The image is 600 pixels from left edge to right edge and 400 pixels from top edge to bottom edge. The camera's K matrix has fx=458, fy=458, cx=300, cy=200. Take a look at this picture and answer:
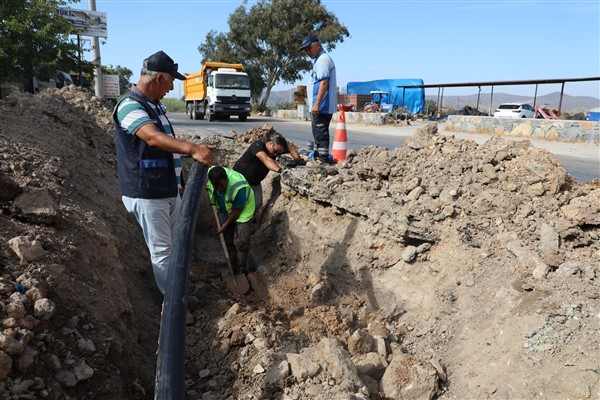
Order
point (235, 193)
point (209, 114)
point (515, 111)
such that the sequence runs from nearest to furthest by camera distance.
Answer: point (235, 193) → point (209, 114) → point (515, 111)

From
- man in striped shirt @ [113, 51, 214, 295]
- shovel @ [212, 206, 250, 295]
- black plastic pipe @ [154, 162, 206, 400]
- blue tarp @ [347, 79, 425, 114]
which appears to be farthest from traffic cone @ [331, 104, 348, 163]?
blue tarp @ [347, 79, 425, 114]

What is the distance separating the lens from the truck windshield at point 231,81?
2230cm

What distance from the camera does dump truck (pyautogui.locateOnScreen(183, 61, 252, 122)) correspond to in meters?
22.1

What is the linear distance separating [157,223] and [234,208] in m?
1.73

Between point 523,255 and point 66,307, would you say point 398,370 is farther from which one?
point 66,307

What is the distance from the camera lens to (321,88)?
→ 603 centimetres

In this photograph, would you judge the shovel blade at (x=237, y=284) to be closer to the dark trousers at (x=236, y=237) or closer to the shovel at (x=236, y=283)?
the shovel at (x=236, y=283)

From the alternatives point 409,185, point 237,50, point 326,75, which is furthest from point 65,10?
point 237,50

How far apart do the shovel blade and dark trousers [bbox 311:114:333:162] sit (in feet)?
7.00

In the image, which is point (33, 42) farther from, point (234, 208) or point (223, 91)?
point (234, 208)

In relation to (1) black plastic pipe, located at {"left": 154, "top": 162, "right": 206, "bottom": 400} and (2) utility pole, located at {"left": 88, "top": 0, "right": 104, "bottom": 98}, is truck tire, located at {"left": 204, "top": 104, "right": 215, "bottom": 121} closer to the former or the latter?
(2) utility pole, located at {"left": 88, "top": 0, "right": 104, "bottom": 98}

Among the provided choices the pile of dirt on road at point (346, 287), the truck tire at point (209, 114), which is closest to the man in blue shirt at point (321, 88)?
the pile of dirt on road at point (346, 287)

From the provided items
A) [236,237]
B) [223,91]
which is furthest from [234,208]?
[223,91]

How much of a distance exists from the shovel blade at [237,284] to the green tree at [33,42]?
11.8 metres
